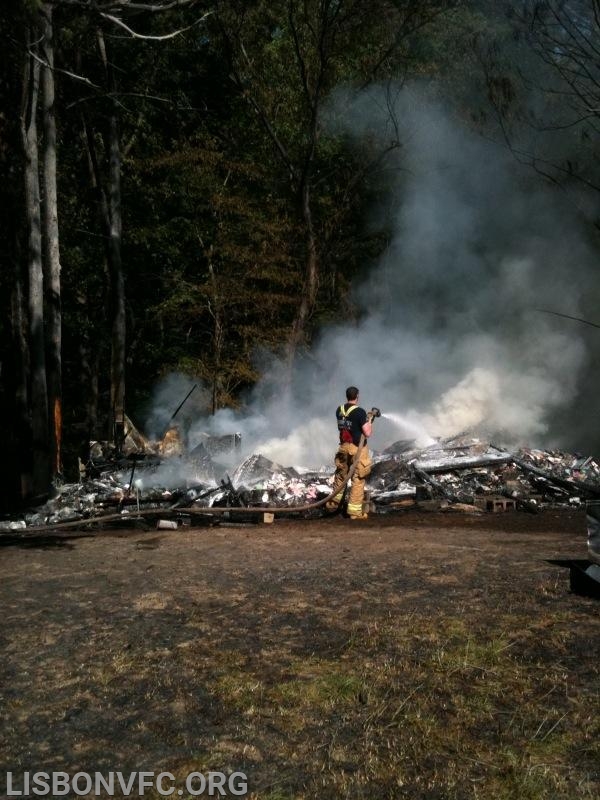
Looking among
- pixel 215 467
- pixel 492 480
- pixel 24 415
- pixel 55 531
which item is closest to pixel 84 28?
pixel 24 415

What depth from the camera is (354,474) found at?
9.53 metres

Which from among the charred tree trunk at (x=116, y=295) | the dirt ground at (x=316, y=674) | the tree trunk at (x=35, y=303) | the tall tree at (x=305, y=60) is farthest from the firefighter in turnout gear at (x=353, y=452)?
the tall tree at (x=305, y=60)

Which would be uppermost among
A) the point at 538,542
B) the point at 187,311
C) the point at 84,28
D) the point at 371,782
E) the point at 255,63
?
the point at 255,63

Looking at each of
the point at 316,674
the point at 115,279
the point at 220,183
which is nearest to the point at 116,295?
the point at 115,279

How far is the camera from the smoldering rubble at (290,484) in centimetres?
1012

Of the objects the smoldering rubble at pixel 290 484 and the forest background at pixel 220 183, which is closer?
the smoldering rubble at pixel 290 484

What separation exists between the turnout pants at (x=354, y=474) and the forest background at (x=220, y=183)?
5.46m

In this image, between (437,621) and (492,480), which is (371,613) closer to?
(437,621)

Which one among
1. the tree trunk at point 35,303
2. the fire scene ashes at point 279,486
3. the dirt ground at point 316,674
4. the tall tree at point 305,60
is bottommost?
the dirt ground at point 316,674

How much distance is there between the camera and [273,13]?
17547 mm

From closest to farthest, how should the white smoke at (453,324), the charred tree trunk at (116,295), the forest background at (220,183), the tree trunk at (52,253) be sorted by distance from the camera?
the tree trunk at (52,253), the forest background at (220,183), the white smoke at (453,324), the charred tree trunk at (116,295)

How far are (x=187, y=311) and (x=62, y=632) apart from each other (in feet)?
47.9

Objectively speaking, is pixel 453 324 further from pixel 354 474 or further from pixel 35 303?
pixel 35 303

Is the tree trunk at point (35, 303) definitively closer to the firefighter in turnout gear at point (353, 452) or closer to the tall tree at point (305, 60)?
the firefighter in turnout gear at point (353, 452)
